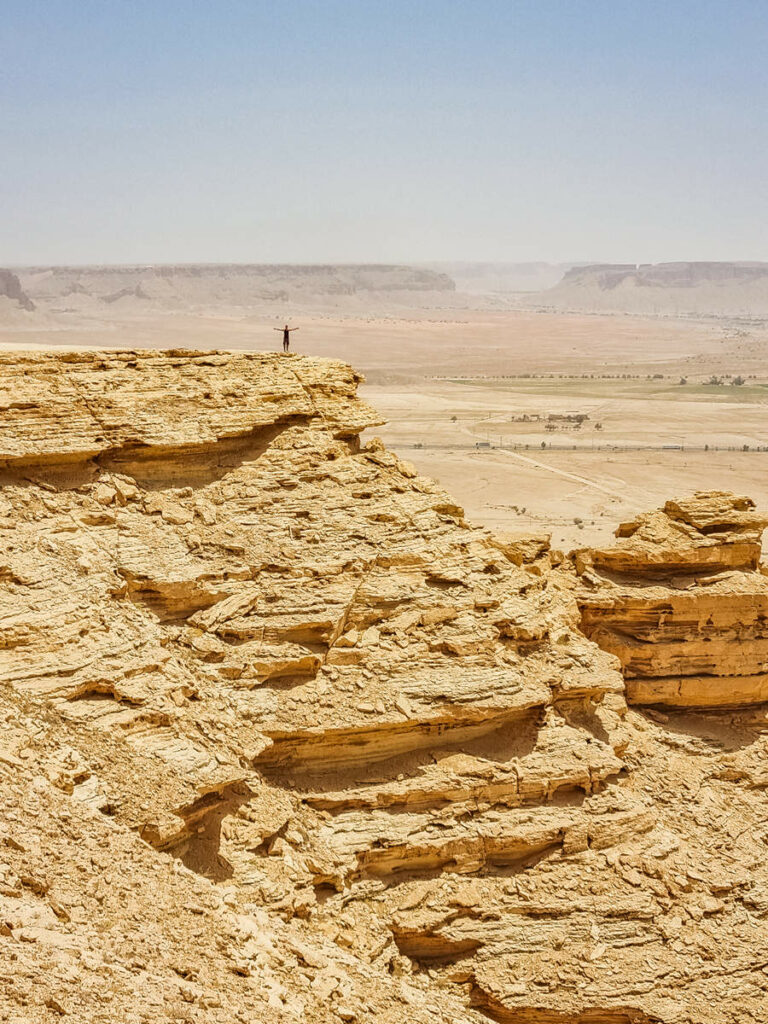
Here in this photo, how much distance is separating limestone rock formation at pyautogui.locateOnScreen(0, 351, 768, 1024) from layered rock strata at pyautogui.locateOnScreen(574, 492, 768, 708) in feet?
5.22

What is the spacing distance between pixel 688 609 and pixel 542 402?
8043 centimetres

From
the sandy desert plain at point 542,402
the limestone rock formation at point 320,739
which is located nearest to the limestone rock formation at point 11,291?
the sandy desert plain at point 542,402

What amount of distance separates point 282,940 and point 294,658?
3.94 metres

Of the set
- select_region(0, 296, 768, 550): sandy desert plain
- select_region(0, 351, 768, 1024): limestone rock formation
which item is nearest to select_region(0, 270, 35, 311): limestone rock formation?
select_region(0, 296, 768, 550): sandy desert plain

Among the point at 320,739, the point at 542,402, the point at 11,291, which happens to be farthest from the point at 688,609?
the point at 11,291

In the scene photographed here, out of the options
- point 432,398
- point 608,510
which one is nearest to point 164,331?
point 432,398

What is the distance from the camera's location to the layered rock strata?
752 inches

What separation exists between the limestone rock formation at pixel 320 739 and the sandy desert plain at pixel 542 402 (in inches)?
333

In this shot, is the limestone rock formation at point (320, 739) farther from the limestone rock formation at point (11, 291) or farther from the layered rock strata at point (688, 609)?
the limestone rock formation at point (11, 291)

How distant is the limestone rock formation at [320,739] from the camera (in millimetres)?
12406

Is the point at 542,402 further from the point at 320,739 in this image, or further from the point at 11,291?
the point at 11,291

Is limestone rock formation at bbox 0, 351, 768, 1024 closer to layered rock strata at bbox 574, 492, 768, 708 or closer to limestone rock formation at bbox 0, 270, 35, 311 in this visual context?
layered rock strata at bbox 574, 492, 768, 708

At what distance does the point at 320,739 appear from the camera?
14.6 meters

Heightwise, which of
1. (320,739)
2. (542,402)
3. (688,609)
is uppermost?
(542,402)
